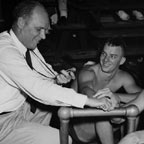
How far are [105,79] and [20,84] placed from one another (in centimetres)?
108

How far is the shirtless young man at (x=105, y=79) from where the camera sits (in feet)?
7.91

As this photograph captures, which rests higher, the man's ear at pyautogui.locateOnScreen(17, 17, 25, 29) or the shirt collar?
the man's ear at pyautogui.locateOnScreen(17, 17, 25, 29)

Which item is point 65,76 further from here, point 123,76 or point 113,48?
point 123,76

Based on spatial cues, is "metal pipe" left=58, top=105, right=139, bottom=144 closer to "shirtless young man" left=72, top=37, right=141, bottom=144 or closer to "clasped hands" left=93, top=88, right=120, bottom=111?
"clasped hands" left=93, top=88, right=120, bottom=111

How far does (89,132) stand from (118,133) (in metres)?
0.50

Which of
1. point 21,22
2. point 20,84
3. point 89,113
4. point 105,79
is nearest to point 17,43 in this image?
point 21,22

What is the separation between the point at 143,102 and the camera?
213 cm

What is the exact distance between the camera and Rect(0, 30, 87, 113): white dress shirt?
72.4 inches

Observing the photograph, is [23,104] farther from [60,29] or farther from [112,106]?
[60,29]

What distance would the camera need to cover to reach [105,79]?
2832mm

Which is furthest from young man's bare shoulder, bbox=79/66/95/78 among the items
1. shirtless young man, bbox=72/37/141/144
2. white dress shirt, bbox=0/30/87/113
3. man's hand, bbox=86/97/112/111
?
man's hand, bbox=86/97/112/111

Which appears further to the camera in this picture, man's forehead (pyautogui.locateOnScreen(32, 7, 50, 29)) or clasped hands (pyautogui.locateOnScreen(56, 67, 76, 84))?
clasped hands (pyautogui.locateOnScreen(56, 67, 76, 84))

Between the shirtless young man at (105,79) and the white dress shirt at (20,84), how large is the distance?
0.54m

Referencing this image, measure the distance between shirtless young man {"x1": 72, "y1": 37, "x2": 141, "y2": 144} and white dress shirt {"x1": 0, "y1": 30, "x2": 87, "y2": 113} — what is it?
0.54 meters
